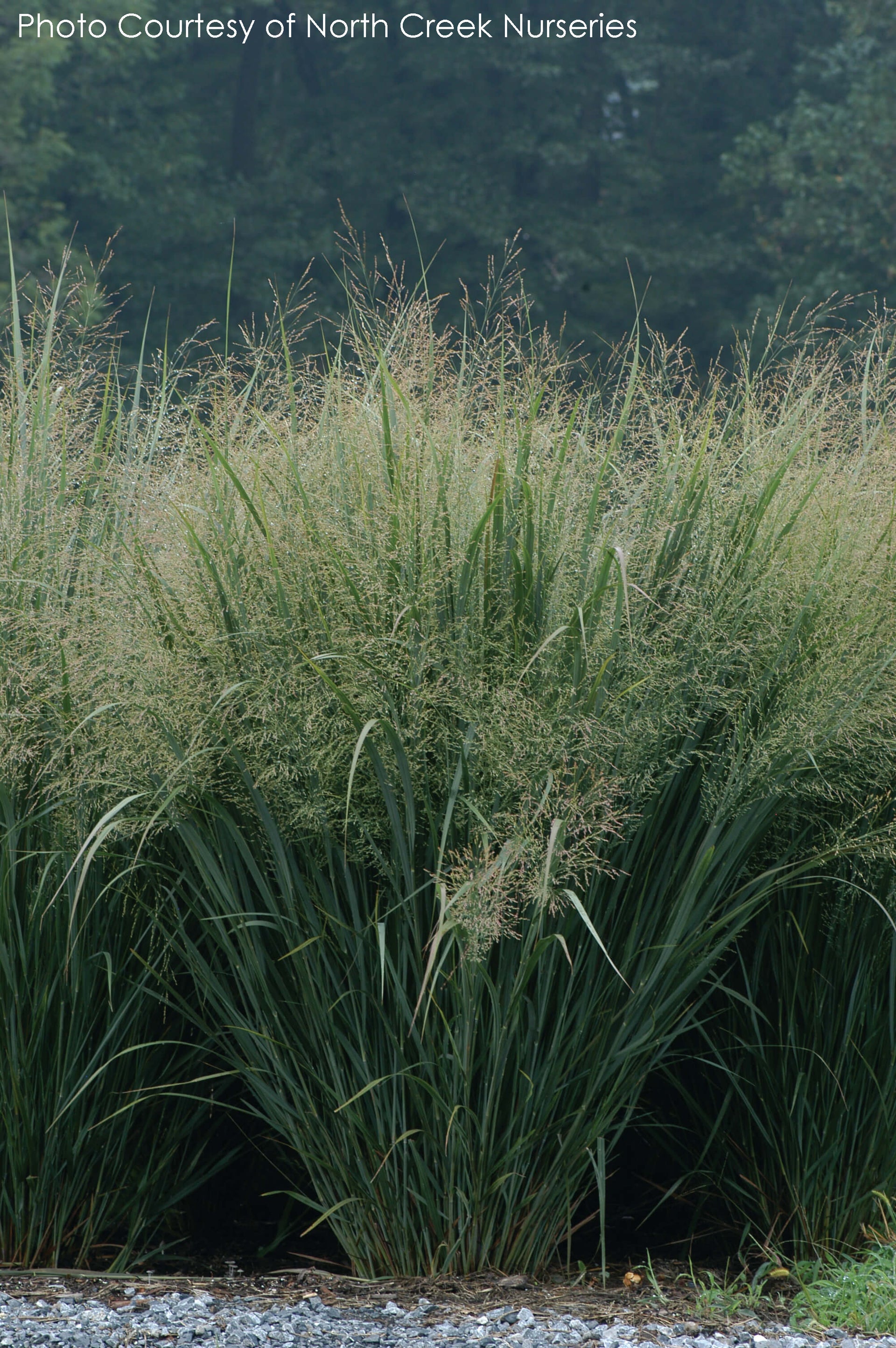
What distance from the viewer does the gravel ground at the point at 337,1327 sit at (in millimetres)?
2213

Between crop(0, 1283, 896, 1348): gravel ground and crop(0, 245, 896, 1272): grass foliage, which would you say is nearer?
crop(0, 1283, 896, 1348): gravel ground

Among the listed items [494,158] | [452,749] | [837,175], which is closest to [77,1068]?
[452,749]

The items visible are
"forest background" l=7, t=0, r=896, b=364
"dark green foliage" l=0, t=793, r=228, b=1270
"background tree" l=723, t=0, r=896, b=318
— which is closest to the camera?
"dark green foliage" l=0, t=793, r=228, b=1270

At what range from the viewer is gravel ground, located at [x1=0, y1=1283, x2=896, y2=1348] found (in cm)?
221

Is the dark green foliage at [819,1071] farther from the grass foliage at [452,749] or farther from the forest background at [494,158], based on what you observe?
the forest background at [494,158]

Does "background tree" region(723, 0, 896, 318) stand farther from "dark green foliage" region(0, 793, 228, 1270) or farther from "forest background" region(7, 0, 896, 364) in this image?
"dark green foliage" region(0, 793, 228, 1270)

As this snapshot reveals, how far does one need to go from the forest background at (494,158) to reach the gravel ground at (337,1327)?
1581cm

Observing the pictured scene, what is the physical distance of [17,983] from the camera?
2.63 meters

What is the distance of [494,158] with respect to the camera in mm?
20812

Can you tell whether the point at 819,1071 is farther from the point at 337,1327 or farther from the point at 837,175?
the point at 837,175

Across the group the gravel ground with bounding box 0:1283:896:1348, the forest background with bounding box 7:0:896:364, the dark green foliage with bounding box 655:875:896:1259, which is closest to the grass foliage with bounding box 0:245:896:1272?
the dark green foliage with bounding box 655:875:896:1259

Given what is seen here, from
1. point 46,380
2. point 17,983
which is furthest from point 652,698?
point 46,380

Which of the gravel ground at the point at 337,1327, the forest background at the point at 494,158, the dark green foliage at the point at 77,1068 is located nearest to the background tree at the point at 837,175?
the forest background at the point at 494,158

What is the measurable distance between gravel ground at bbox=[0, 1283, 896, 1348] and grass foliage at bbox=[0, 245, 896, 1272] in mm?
167
